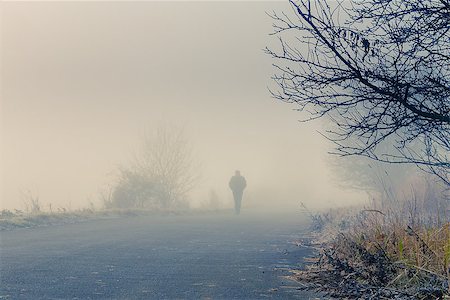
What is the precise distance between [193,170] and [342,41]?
33.4m

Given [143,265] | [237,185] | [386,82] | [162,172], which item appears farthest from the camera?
[162,172]

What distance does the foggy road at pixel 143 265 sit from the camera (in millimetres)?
6922

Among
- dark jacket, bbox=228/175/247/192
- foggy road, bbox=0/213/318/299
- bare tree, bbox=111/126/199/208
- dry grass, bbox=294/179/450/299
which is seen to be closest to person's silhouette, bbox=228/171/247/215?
dark jacket, bbox=228/175/247/192

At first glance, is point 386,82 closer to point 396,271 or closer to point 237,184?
point 396,271

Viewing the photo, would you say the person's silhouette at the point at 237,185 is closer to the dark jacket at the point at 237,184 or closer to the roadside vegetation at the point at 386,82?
the dark jacket at the point at 237,184

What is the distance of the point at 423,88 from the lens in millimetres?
5816

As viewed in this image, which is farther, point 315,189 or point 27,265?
point 315,189

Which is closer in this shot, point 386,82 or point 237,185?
point 386,82

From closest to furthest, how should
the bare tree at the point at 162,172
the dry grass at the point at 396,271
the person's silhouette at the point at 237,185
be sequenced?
the dry grass at the point at 396,271 → the person's silhouette at the point at 237,185 → the bare tree at the point at 162,172

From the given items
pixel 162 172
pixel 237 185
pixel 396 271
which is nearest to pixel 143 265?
pixel 396 271

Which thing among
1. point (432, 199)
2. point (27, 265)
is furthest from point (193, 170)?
point (27, 265)

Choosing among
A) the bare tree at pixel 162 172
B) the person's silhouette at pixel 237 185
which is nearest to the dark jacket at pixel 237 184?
the person's silhouette at pixel 237 185

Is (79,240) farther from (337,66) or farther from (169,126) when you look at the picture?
(169,126)

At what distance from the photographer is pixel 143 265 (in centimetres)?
913
